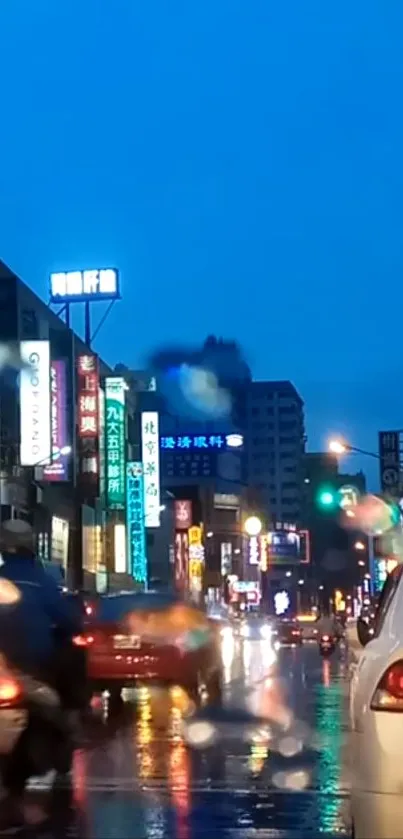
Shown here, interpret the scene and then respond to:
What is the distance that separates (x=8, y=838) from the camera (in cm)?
971

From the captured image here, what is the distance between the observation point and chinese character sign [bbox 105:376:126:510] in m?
70.0

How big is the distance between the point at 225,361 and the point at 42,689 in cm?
17502

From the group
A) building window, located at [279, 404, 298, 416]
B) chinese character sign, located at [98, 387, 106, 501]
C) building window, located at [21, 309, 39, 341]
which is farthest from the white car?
building window, located at [279, 404, 298, 416]

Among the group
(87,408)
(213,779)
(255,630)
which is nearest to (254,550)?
(255,630)

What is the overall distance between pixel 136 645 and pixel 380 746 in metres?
14.3

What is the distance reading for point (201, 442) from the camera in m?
146

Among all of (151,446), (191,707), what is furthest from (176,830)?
(151,446)

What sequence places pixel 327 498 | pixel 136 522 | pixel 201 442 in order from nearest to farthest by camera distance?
pixel 327 498
pixel 136 522
pixel 201 442

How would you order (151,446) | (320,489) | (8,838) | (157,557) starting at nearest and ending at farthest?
(8,838)
(320,489)
(151,446)
(157,557)

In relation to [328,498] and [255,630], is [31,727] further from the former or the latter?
[255,630]

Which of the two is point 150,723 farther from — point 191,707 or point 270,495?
point 270,495

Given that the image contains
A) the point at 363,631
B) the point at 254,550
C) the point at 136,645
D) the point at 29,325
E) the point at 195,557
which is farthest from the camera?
the point at 254,550

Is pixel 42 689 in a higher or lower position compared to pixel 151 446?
lower

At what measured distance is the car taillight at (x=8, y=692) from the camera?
37.4 ft
